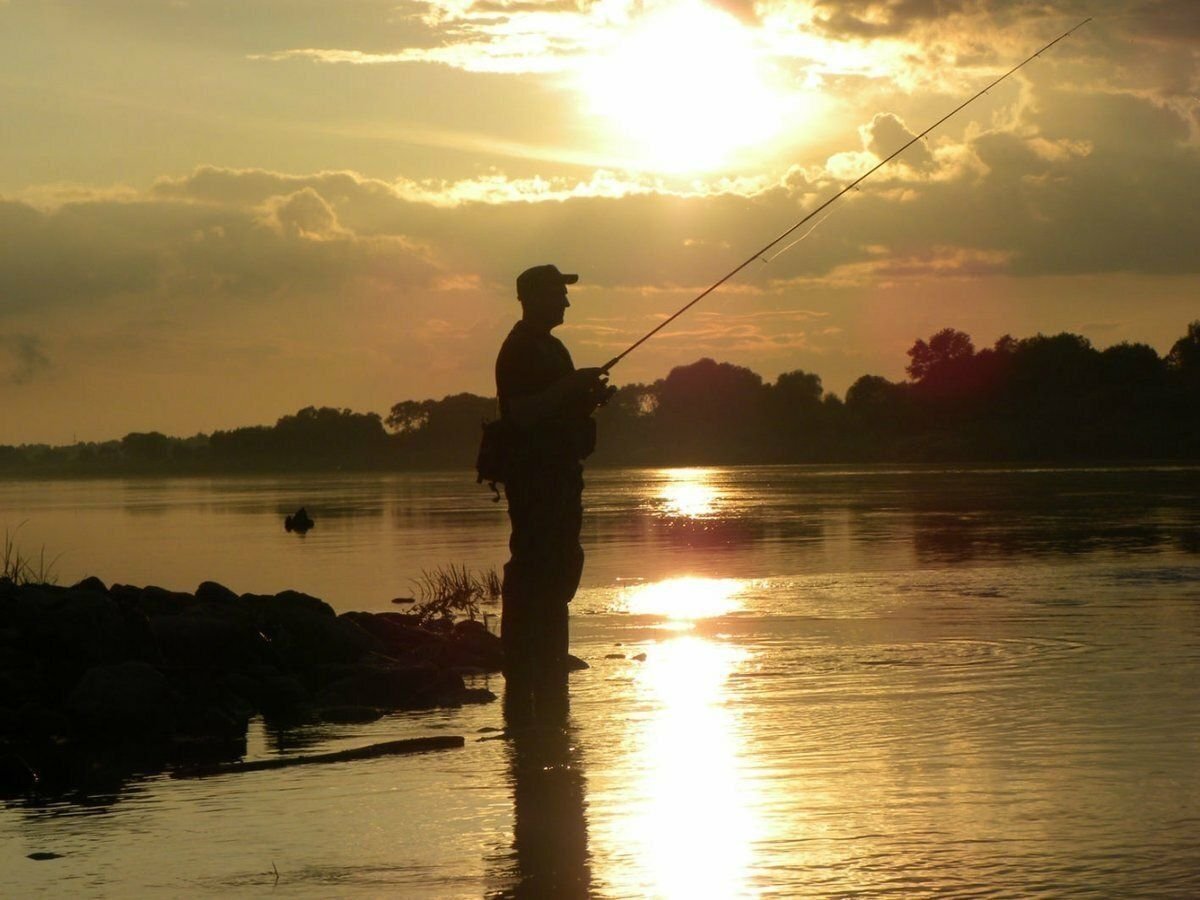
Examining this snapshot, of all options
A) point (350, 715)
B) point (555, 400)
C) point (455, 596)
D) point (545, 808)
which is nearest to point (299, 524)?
point (455, 596)

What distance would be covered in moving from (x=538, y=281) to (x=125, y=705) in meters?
4.04

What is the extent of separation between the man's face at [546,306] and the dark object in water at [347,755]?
257 cm

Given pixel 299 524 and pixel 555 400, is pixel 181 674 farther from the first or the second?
pixel 299 524

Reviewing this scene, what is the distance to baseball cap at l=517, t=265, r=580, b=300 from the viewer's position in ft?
31.3

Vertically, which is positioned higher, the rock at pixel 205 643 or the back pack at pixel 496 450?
the back pack at pixel 496 450

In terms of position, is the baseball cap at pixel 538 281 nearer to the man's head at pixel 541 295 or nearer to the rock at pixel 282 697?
the man's head at pixel 541 295

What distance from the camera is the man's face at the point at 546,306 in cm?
957

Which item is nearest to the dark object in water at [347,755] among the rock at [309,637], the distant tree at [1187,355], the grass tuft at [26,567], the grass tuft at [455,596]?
the rock at [309,637]

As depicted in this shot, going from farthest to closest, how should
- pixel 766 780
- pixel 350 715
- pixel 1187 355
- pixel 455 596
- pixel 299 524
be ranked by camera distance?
1. pixel 1187 355
2. pixel 299 524
3. pixel 455 596
4. pixel 350 715
5. pixel 766 780

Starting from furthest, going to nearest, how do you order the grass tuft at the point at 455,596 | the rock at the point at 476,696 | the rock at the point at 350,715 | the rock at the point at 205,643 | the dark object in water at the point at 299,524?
the dark object in water at the point at 299,524
the grass tuft at the point at 455,596
the rock at the point at 205,643
the rock at the point at 476,696
the rock at the point at 350,715

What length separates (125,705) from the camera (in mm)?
10641

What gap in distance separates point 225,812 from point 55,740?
309 centimetres

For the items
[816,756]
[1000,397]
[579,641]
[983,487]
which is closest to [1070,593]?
[579,641]

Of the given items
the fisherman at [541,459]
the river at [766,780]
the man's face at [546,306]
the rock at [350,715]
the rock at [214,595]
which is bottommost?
the rock at [350,715]
